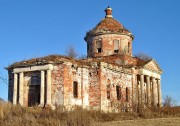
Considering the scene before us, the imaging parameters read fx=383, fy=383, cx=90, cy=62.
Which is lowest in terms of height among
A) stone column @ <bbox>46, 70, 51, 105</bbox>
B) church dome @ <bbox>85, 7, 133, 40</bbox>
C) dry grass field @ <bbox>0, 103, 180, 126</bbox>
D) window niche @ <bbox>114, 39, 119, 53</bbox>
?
dry grass field @ <bbox>0, 103, 180, 126</bbox>

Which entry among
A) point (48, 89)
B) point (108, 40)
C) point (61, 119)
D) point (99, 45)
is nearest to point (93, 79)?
point (48, 89)

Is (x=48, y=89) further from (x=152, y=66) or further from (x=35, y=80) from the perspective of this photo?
(x=152, y=66)

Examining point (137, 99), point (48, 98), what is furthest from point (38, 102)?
point (137, 99)

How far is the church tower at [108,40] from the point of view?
107 feet

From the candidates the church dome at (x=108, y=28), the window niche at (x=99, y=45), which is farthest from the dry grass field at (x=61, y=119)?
the church dome at (x=108, y=28)

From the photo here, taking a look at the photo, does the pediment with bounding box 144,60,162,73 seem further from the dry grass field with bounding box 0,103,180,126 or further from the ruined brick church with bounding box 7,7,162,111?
the dry grass field with bounding box 0,103,180,126

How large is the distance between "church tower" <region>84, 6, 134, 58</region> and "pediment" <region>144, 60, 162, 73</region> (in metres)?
2.08

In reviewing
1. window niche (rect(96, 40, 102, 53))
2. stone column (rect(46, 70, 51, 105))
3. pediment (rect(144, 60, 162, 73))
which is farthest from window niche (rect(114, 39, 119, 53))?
stone column (rect(46, 70, 51, 105))

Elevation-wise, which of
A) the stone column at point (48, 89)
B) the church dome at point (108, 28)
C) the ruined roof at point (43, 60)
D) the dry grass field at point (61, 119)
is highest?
the church dome at point (108, 28)

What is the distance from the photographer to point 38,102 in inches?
1029

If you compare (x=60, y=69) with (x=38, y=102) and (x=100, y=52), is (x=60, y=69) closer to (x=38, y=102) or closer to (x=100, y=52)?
(x=38, y=102)

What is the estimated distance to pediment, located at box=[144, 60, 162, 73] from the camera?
3170 centimetres

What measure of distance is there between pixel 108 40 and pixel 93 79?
6.51 metres

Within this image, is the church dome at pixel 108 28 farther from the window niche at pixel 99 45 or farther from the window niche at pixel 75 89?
the window niche at pixel 75 89
